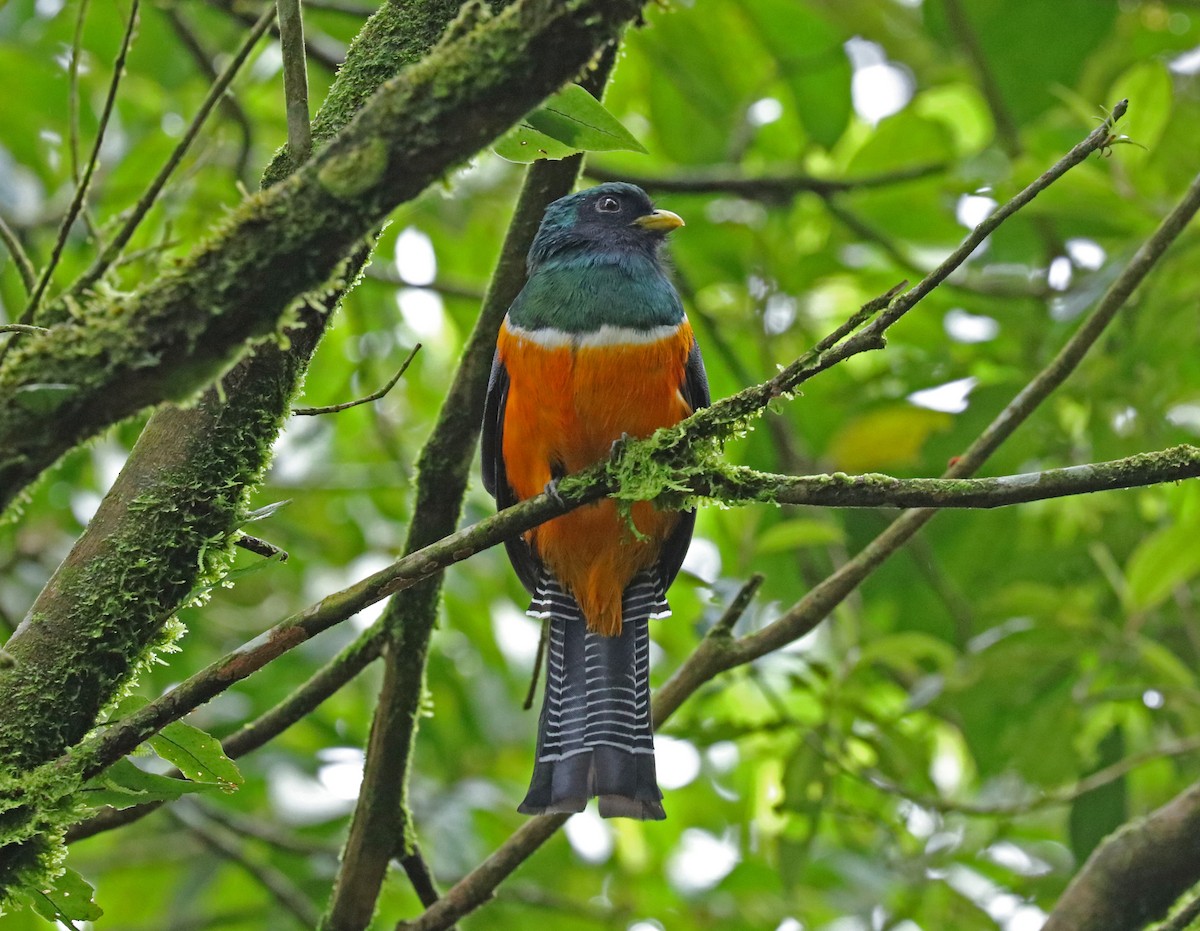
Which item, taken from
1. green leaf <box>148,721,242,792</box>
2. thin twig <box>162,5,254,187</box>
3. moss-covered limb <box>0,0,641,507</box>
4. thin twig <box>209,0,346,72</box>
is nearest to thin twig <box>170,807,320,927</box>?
green leaf <box>148,721,242,792</box>

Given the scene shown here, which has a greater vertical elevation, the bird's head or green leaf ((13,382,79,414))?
the bird's head

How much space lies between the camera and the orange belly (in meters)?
3.30

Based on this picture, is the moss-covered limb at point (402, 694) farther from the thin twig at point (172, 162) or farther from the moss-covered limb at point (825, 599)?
the thin twig at point (172, 162)

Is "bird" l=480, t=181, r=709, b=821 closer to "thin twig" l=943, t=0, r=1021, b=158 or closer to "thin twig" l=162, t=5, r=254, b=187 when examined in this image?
"thin twig" l=162, t=5, r=254, b=187

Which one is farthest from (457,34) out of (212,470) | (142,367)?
(212,470)

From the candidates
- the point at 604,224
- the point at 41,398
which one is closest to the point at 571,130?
the point at 41,398

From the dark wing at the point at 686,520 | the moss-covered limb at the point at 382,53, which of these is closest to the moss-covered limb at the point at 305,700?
the dark wing at the point at 686,520

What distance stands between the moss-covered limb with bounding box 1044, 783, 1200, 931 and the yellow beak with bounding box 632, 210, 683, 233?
2143 mm

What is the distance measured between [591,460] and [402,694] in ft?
2.87

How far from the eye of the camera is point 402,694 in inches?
109

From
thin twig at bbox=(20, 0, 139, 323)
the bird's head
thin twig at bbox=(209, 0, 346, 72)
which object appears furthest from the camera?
thin twig at bbox=(209, 0, 346, 72)

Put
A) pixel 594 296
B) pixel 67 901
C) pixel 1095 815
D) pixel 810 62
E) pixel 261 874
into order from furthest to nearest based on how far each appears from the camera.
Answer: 1. pixel 810 62
2. pixel 261 874
3. pixel 1095 815
4. pixel 594 296
5. pixel 67 901

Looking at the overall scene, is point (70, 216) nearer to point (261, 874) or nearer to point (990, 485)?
point (990, 485)

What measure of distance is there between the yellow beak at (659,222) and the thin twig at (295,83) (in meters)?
2.11
